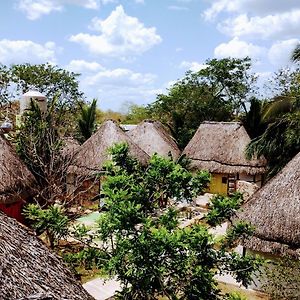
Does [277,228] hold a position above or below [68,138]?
below

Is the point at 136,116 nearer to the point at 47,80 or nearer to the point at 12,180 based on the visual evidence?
the point at 47,80

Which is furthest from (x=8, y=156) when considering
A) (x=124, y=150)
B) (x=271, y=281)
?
(x=271, y=281)

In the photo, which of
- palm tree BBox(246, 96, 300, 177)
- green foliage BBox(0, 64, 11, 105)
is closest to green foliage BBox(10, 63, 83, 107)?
green foliage BBox(0, 64, 11, 105)

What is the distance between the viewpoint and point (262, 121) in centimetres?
2102

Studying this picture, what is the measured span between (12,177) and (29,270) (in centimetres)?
941

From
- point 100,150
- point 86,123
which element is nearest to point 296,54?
point 100,150

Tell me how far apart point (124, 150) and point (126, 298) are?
7.97 ft

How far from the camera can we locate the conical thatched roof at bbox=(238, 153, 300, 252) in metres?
10.7

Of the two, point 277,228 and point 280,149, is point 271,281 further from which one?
point 280,149

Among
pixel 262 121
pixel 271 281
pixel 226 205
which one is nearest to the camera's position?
pixel 226 205

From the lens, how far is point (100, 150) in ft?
61.3

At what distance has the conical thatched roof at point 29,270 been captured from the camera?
14.0ft

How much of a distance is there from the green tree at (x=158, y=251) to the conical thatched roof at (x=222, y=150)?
14.0 metres

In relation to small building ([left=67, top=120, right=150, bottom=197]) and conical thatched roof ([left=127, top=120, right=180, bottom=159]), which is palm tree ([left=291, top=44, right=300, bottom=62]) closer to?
small building ([left=67, top=120, right=150, bottom=197])
